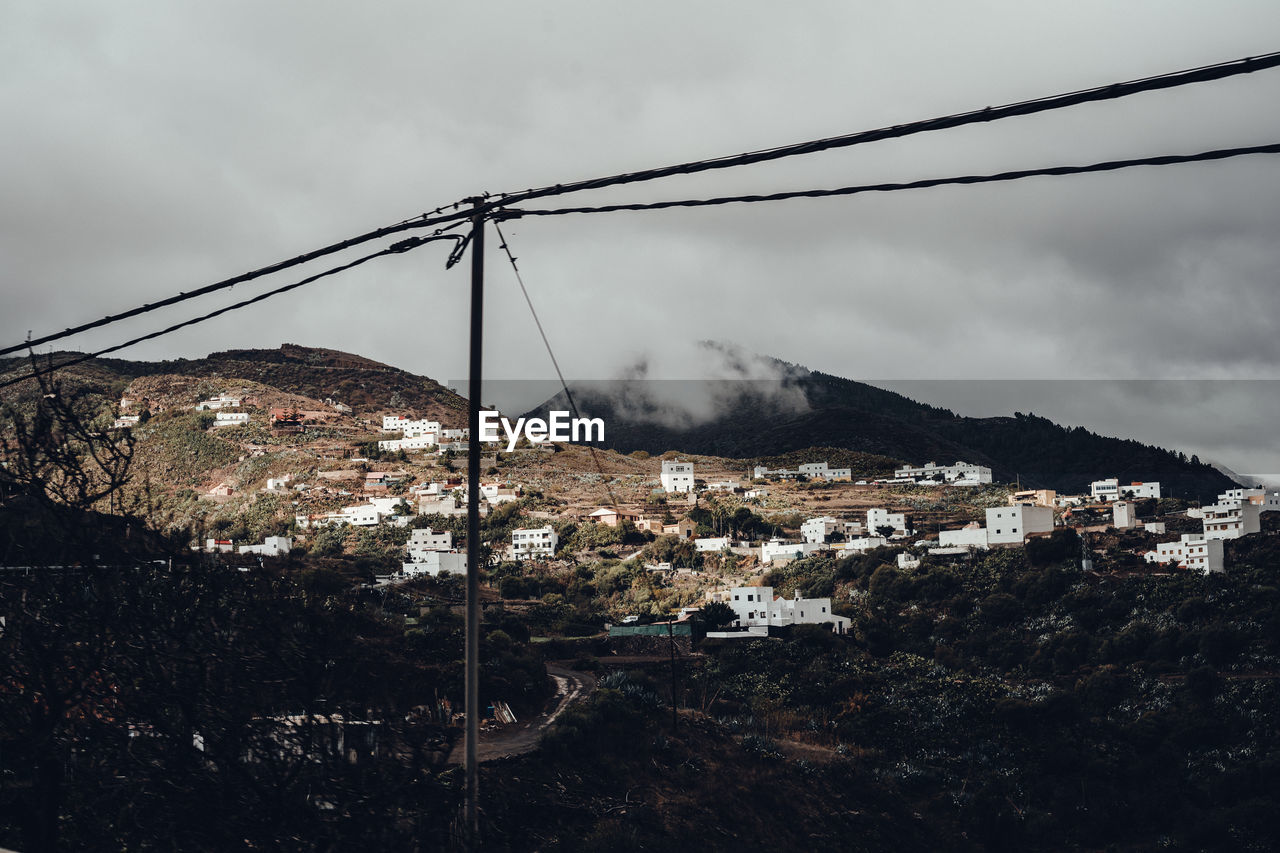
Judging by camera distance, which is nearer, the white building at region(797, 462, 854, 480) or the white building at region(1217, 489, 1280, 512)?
the white building at region(1217, 489, 1280, 512)

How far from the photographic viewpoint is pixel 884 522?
82125 millimetres

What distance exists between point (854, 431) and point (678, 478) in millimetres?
36325

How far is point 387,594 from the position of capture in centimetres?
5931

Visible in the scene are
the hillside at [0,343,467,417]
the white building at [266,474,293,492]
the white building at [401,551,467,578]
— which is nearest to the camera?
the white building at [401,551,467,578]

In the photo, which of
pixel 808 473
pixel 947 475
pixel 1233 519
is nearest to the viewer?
pixel 1233 519

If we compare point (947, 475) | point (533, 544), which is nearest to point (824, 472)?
point (947, 475)

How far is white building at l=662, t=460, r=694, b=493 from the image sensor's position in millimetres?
103312

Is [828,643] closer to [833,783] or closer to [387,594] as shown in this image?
[833,783]

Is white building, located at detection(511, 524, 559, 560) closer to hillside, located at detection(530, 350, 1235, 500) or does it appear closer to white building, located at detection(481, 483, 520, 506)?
white building, located at detection(481, 483, 520, 506)

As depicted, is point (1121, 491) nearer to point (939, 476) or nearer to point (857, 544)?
point (939, 476)

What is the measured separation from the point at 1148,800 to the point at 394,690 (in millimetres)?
36405

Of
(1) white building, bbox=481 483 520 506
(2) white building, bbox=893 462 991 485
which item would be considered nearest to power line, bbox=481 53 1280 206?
(1) white building, bbox=481 483 520 506

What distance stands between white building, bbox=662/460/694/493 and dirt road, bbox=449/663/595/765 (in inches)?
2309

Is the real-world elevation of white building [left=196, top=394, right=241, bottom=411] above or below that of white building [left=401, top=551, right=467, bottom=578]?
above
